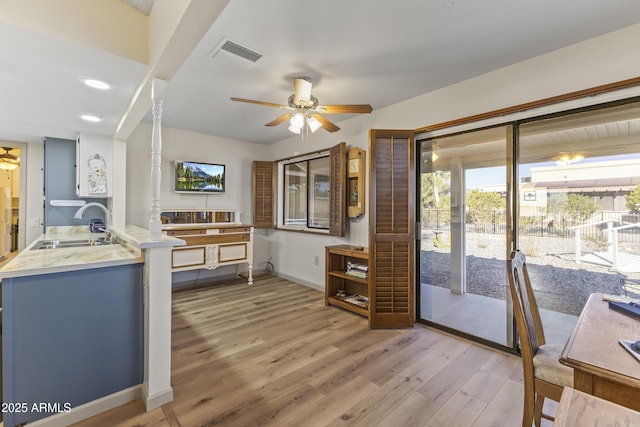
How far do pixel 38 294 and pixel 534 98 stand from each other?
3.65 metres

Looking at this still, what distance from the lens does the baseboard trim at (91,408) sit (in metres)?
1.55

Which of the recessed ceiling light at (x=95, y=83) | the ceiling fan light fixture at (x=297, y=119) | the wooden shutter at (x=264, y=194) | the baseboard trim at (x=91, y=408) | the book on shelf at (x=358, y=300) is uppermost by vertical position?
the recessed ceiling light at (x=95, y=83)

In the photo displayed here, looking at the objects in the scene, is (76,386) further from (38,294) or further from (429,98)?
(429,98)

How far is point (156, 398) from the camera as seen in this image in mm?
1733

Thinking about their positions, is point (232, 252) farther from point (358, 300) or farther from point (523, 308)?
point (523, 308)

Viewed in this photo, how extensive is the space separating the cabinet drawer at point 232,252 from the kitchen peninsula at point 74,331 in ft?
7.62

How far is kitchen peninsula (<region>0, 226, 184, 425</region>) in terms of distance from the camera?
148 cm

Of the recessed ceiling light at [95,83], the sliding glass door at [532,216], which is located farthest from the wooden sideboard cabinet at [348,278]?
the recessed ceiling light at [95,83]

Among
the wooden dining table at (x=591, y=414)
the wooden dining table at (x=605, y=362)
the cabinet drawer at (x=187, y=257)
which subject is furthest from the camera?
the cabinet drawer at (x=187, y=257)

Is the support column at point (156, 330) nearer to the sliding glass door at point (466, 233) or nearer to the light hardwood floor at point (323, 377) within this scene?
the light hardwood floor at point (323, 377)

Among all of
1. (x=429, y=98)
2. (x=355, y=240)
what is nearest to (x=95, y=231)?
(x=355, y=240)

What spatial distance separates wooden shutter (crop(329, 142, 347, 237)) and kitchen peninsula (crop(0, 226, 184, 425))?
2222mm

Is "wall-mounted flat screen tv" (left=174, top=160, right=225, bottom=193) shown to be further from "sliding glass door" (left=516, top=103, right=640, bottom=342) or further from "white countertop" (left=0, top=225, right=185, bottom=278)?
"sliding glass door" (left=516, top=103, right=640, bottom=342)

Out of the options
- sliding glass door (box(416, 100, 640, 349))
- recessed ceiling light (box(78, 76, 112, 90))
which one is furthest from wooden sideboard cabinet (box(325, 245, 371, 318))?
recessed ceiling light (box(78, 76, 112, 90))
